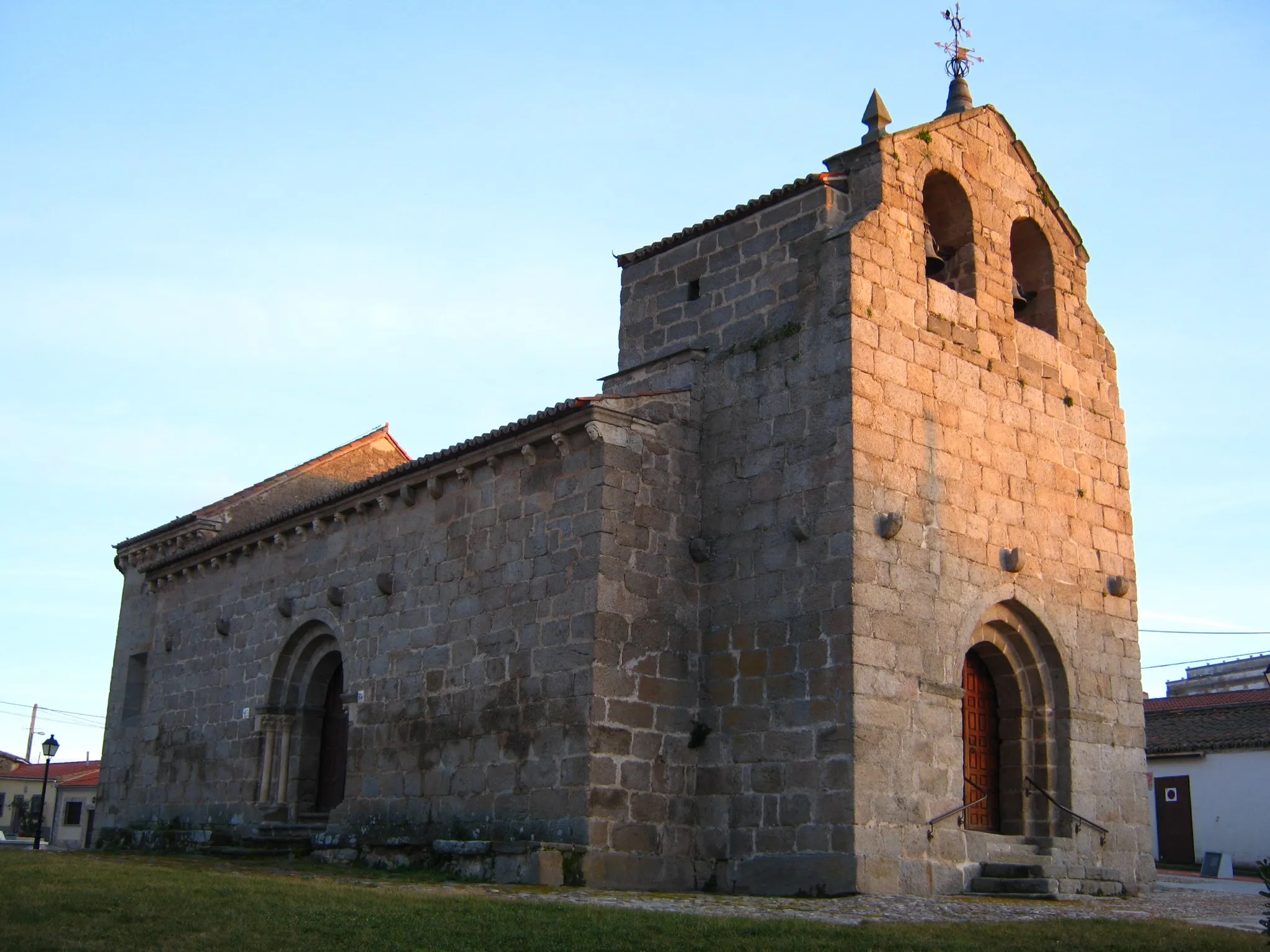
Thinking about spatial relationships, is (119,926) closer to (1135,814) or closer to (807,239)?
(807,239)

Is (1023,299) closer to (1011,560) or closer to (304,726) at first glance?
(1011,560)

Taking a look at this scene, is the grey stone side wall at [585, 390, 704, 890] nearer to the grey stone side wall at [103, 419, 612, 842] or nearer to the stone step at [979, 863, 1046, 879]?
the grey stone side wall at [103, 419, 612, 842]

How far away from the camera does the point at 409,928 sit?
9.37 metres

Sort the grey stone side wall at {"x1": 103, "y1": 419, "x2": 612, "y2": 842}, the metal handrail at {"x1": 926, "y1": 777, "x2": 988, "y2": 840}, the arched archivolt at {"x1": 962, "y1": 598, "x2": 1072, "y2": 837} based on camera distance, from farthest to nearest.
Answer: the arched archivolt at {"x1": 962, "y1": 598, "x2": 1072, "y2": 837} → the grey stone side wall at {"x1": 103, "y1": 419, "x2": 612, "y2": 842} → the metal handrail at {"x1": 926, "y1": 777, "x2": 988, "y2": 840}

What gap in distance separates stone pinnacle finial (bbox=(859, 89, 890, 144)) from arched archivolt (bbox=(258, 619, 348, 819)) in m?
10.2

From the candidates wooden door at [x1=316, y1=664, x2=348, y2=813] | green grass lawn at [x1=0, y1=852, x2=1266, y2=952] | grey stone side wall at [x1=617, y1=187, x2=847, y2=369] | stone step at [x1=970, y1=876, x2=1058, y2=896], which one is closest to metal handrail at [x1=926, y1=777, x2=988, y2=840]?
stone step at [x1=970, y1=876, x2=1058, y2=896]

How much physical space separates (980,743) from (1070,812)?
1.23m

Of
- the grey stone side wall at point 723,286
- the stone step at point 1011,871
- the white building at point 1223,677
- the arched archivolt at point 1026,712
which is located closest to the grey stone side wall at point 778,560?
the grey stone side wall at point 723,286

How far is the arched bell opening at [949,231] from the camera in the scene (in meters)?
16.6

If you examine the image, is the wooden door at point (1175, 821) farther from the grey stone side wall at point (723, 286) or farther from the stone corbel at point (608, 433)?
the stone corbel at point (608, 433)

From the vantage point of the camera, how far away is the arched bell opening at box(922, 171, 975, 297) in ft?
54.4

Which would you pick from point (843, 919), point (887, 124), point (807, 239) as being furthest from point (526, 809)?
point (887, 124)

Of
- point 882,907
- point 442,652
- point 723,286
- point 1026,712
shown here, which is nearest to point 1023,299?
point 723,286

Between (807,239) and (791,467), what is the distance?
2742 mm
